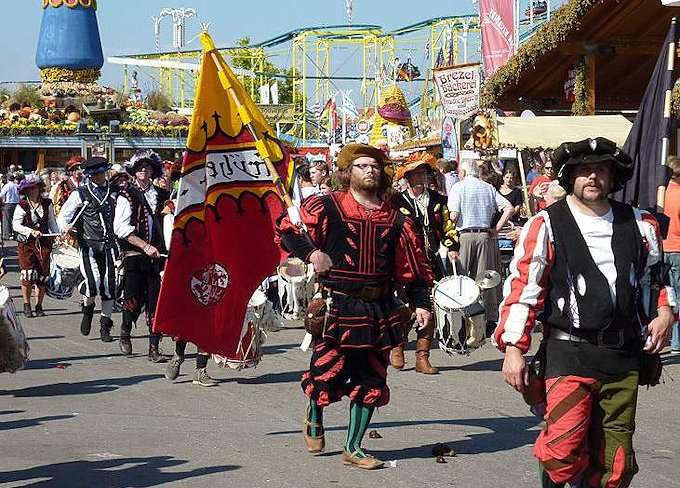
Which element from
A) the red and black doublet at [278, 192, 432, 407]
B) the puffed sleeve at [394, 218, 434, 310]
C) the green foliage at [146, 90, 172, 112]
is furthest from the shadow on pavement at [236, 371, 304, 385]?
the green foliage at [146, 90, 172, 112]

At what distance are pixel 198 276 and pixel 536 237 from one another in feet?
11.9

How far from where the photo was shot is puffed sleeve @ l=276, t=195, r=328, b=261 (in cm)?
721

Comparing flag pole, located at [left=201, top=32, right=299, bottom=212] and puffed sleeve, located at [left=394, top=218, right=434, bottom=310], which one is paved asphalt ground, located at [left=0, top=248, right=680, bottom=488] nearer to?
puffed sleeve, located at [left=394, top=218, right=434, bottom=310]

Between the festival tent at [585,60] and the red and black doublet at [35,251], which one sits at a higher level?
the festival tent at [585,60]

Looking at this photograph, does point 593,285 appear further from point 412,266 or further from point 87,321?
point 87,321

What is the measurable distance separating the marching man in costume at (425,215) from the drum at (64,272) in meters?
4.97

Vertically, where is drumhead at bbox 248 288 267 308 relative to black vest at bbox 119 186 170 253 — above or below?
below

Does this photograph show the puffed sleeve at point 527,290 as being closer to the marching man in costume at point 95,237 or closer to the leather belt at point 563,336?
the leather belt at point 563,336

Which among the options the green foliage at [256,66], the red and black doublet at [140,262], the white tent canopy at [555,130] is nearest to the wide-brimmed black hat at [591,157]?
the red and black doublet at [140,262]

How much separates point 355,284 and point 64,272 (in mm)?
8217

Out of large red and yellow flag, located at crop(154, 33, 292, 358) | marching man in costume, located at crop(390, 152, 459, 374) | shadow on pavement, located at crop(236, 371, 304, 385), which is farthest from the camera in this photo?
marching man in costume, located at crop(390, 152, 459, 374)

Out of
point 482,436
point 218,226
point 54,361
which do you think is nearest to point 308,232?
point 218,226

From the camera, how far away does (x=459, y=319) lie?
1059 centimetres

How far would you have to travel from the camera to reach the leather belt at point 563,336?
17.2 feet
